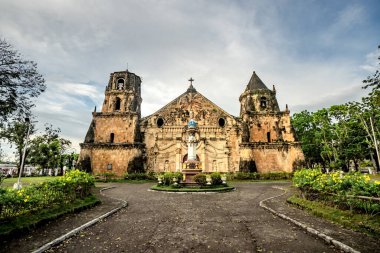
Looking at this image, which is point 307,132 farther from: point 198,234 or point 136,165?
point 198,234

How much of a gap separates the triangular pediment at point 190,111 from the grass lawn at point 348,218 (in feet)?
64.2

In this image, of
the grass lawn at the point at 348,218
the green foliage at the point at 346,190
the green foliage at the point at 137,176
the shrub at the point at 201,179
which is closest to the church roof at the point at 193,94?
the green foliage at the point at 137,176

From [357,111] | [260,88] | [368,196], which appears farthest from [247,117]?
[368,196]

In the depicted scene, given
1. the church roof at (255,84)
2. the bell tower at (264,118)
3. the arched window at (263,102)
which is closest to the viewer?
the bell tower at (264,118)

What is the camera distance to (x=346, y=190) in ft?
22.8

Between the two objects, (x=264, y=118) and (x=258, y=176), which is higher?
(x=264, y=118)

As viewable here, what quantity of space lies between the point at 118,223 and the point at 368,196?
7470 mm

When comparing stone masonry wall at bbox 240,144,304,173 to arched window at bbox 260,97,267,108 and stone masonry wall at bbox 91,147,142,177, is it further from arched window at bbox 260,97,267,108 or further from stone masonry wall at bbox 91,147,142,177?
stone masonry wall at bbox 91,147,142,177

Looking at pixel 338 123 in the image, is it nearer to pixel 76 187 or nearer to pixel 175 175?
pixel 175 175

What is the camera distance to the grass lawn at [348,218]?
549cm

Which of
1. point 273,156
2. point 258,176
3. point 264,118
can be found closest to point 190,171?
point 258,176

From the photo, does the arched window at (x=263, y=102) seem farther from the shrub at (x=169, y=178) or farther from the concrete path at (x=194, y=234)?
the concrete path at (x=194, y=234)

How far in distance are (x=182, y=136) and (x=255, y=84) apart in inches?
502

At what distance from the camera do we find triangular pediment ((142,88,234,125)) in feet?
89.1
